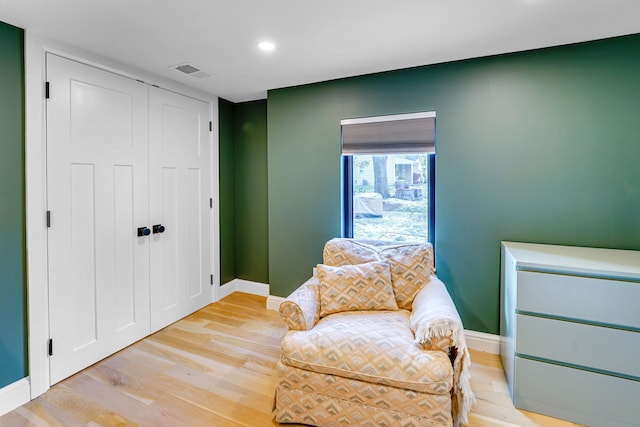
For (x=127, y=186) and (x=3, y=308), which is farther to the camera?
(x=127, y=186)

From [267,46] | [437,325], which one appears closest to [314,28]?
[267,46]

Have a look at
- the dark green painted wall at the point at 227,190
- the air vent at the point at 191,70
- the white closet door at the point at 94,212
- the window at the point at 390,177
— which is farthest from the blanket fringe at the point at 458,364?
the dark green painted wall at the point at 227,190

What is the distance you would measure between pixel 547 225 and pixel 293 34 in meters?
2.25

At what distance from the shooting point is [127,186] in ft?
8.70

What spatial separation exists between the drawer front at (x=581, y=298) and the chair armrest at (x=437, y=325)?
1.56 feet

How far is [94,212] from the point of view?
242 centimetres

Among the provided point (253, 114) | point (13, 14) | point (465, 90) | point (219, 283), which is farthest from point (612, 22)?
point (219, 283)

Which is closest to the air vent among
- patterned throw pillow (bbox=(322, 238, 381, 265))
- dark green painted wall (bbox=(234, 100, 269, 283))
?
dark green painted wall (bbox=(234, 100, 269, 283))

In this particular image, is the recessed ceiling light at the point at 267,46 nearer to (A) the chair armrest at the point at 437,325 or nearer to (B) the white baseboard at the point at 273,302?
(A) the chair armrest at the point at 437,325

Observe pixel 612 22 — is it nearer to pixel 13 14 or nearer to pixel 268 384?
pixel 268 384

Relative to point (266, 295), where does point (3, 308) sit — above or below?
above

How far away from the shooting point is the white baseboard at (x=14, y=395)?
6.21ft

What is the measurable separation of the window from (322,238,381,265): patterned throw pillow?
59 centimetres

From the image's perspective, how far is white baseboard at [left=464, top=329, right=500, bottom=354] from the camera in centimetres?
255
